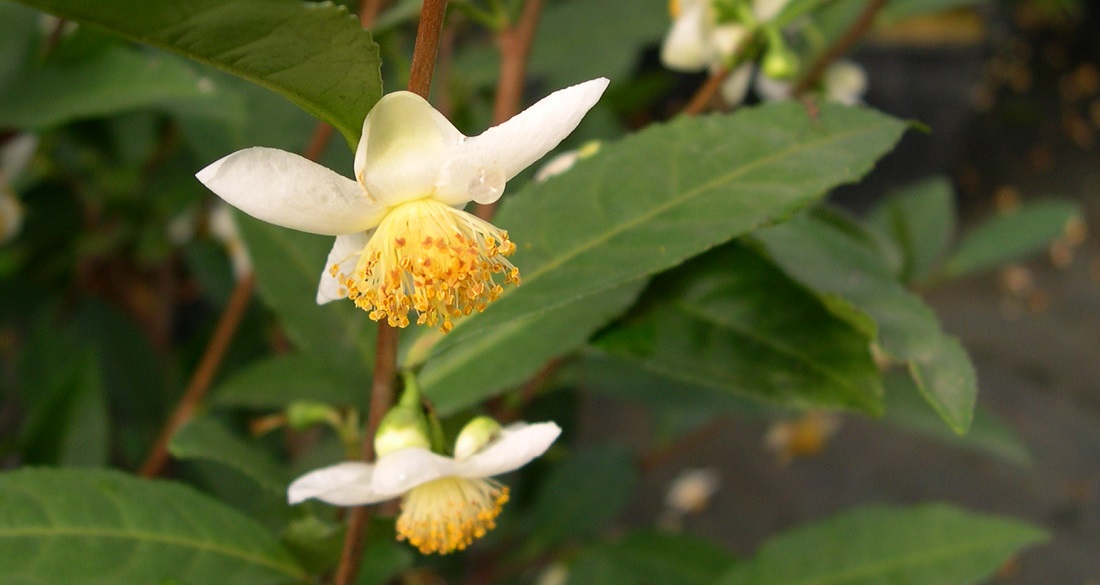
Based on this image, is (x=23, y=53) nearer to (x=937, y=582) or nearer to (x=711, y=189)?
(x=711, y=189)

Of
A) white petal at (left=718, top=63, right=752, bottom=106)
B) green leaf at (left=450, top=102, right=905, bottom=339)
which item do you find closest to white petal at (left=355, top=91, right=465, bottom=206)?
green leaf at (left=450, top=102, right=905, bottom=339)

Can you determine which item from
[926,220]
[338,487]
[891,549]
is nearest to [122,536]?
[338,487]

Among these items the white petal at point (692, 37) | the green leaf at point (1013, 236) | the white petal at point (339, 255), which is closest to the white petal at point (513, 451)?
the white petal at point (339, 255)

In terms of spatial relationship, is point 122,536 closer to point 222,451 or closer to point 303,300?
point 222,451

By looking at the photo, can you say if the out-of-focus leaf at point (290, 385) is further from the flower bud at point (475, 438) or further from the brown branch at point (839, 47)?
the brown branch at point (839, 47)

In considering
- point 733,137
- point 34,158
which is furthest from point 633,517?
point 733,137
